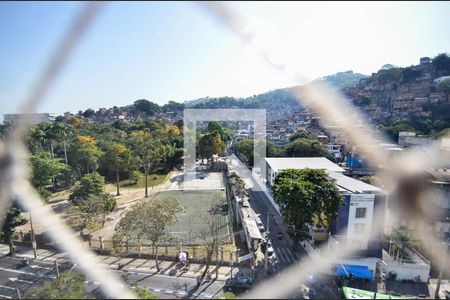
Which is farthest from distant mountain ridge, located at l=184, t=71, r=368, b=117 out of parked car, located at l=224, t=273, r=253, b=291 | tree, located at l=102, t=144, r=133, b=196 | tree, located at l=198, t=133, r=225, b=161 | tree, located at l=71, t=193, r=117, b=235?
parked car, located at l=224, t=273, r=253, b=291

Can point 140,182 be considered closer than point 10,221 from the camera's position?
No

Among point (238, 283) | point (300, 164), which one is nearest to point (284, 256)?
point (238, 283)

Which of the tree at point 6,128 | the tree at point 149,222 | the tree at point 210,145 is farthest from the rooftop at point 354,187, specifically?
the tree at point 210,145

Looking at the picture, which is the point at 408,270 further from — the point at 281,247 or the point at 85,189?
the point at 85,189

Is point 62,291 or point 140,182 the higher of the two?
point 62,291

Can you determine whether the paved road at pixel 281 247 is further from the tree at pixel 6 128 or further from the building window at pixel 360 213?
the tree at pixel 6 128

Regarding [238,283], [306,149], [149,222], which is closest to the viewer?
[238,283]

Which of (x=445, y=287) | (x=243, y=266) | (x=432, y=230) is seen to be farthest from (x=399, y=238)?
(x=243, y=266)
